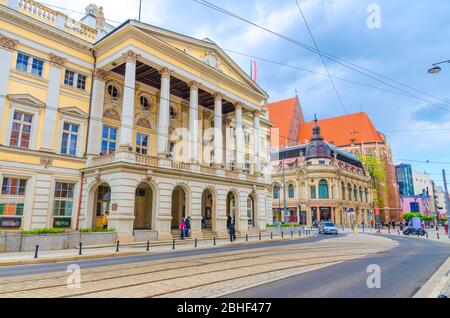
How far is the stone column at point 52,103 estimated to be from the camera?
22.6 m

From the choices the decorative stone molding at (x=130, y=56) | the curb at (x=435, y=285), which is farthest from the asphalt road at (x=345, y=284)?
the decorative stone molding at (x=130, y=56)

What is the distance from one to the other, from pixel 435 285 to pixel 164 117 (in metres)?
21.3

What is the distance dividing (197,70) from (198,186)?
11209 mm

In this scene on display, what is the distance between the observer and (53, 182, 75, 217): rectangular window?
22953mm

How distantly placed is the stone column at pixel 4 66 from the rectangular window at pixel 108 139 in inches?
282

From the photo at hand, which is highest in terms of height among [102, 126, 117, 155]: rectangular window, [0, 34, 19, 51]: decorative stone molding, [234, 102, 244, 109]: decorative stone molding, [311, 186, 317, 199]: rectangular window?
[234, 102, 244, 109]: decorative stone molding

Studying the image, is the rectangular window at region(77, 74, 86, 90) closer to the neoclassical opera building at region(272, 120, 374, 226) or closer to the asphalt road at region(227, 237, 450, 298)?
the asphalt road at region(227, 237, 450, 298)

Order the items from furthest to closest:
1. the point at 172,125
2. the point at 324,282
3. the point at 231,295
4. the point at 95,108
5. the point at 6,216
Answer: the point at 172,125
the point at 95,108
the point at 6,216
the point at 324,282
the point at 231,295

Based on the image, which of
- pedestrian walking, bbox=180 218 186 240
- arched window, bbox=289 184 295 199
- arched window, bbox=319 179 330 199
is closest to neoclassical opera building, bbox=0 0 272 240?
pedestrian walking, bbox=180 218 186 240

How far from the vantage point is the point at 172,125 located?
3173 cm

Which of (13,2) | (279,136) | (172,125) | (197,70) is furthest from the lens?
(279,136)

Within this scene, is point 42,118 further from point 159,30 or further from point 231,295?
point 231,295

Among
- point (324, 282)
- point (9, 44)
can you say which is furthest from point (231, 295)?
point (9, 44)

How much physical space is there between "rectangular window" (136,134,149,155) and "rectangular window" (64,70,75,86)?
686 centimetres
